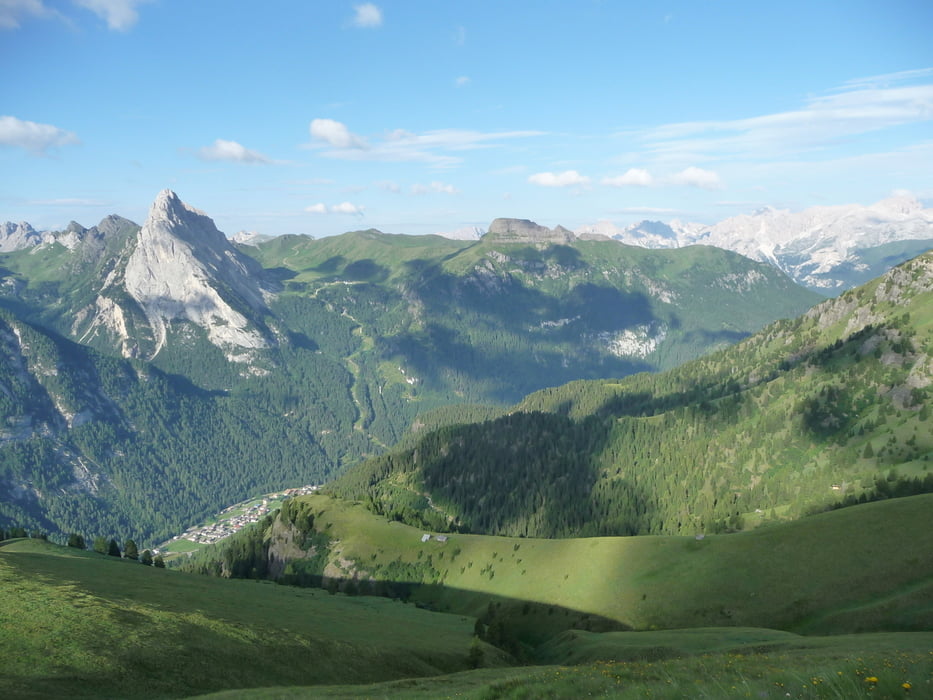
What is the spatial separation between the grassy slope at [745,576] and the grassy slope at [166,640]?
45.0 meters

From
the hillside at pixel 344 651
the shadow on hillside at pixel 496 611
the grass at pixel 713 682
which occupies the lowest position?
the shadow on hillside at pixel 496 611

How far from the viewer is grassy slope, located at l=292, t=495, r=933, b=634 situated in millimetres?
91812

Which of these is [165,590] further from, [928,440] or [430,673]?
[928,440]

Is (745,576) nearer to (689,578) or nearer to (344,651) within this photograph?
(689,578)

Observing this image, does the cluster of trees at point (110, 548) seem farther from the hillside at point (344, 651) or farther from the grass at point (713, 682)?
the grass at point (713, 682)

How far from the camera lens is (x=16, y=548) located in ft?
420

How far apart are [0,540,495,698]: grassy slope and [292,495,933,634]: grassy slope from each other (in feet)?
A: 148

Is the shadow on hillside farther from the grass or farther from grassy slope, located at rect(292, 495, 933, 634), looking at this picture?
the grass

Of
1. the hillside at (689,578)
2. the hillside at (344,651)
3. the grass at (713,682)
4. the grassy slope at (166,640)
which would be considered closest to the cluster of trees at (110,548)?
Result: the hillside at (689,578)

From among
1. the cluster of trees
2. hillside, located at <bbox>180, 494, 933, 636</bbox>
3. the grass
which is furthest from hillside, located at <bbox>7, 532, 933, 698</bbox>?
the cluster of trees

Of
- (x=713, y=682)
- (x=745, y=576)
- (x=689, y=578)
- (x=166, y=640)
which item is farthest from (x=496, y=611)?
(x=713, y=682)

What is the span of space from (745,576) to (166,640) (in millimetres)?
99289

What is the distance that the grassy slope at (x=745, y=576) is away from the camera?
9181cm

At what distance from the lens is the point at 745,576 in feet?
362
